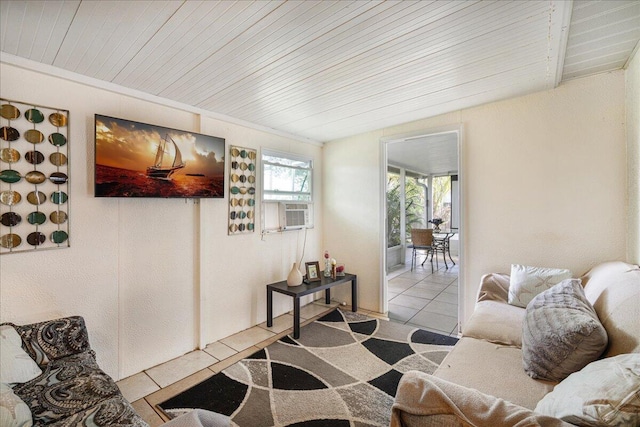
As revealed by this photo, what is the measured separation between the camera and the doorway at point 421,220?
3.40m

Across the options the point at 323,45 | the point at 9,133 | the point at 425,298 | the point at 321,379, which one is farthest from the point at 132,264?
the point at 425,298

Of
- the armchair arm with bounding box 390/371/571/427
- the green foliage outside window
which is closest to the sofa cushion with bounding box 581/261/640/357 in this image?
the armchair arm with bounding box 390/371/571/427

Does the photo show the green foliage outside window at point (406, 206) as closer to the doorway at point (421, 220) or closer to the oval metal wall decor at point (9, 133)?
the doorway at point (421, 220)

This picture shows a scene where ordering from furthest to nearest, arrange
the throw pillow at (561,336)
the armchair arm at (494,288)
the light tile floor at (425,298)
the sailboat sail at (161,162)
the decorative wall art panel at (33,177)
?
the light tile floor at (425,298), the armchair arm at (494,288), the sailboat sail at (161,162), the decorative wall art panel at (33,177), the throw pillow at (561,336)

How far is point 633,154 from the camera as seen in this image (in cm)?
199

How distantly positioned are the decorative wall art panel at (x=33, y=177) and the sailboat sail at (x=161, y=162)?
53 cm

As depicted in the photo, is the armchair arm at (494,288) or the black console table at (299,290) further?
the black console table at (299,290)

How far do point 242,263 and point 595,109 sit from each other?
11.2 feet

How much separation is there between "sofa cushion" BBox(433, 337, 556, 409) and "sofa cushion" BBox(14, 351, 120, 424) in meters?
1.75

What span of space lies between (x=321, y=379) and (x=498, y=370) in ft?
4.14

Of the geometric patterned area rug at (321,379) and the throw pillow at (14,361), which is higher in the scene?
the throw pillow at (14,361)

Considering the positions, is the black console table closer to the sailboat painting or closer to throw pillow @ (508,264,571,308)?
the sailboat painting

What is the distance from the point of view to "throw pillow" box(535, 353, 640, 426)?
0.83 metres

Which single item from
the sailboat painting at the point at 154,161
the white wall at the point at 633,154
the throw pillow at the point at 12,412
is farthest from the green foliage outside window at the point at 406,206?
the throw pillow at the point at 12,412
